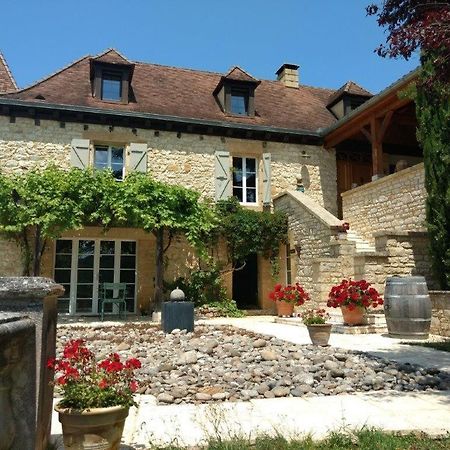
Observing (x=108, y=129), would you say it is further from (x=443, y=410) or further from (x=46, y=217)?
(x=443, y=410)

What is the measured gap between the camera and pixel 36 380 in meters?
2.09

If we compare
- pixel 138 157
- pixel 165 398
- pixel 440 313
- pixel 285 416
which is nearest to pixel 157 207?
pixel 138 157

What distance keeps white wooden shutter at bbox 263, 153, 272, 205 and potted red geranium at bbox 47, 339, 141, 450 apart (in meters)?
10.3

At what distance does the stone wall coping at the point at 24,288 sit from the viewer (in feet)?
6.78

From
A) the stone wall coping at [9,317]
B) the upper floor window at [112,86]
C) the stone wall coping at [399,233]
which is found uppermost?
the upper floor window at [112,86]

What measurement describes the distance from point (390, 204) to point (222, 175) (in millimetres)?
4591

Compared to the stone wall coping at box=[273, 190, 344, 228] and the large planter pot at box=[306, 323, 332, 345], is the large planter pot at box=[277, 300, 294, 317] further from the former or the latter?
the large planter pot at box=[306, 323, 332, 345]

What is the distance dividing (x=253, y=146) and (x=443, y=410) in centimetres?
1033

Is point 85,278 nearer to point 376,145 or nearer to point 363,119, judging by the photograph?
point 376,145

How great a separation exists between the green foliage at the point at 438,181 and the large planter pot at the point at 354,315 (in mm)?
1813

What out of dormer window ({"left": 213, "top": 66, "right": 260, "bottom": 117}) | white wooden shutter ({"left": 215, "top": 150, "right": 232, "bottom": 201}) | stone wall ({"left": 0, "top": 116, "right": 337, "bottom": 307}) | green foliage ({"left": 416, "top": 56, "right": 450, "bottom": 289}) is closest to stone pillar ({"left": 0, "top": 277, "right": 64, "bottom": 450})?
green foliage ({"left": 416, "top": 56, "right": 450, "bottom": 289})

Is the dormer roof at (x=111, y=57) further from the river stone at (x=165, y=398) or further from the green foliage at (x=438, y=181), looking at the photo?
the river stone at (x=165, y=398)

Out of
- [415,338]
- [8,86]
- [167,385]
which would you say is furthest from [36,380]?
[8,86]

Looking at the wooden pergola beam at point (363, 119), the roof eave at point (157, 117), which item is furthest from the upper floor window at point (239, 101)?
the wooden pergola beam at point (363, 119)
